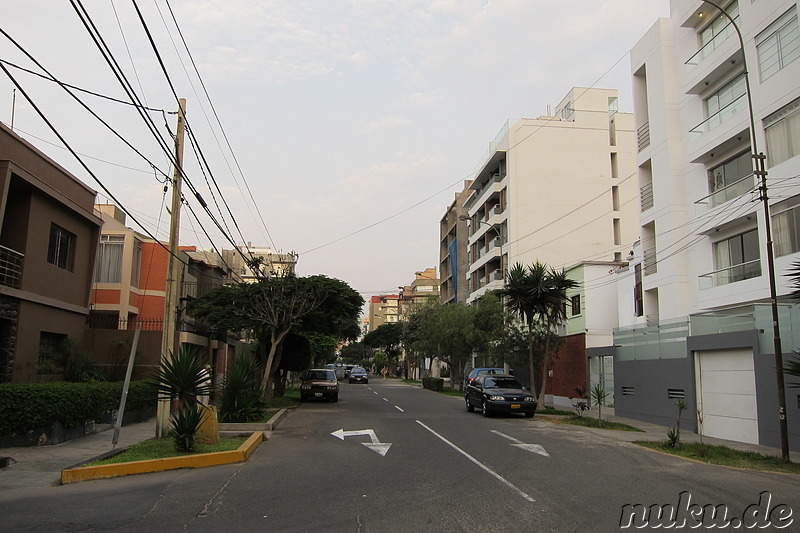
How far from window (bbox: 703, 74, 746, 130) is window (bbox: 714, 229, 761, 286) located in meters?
4.76

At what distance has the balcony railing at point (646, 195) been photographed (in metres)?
29.6

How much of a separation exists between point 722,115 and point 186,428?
23.1m

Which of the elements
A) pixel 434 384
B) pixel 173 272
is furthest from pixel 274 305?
pixel 434 384

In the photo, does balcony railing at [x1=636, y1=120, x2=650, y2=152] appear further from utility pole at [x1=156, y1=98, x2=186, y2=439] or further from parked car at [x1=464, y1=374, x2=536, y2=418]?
utility pole at [x1=156, y1=98, x2=186, y2=439]

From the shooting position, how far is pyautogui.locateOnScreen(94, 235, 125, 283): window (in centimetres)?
2633

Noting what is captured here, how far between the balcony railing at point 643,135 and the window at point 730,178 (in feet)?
14.9

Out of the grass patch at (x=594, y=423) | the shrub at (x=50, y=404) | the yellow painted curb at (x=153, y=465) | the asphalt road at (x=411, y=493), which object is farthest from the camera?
the grass patch at (x=594, y=423)

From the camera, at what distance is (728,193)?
2420cm

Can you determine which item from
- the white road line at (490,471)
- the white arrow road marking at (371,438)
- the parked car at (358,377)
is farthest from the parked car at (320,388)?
the parked car at (358,377)

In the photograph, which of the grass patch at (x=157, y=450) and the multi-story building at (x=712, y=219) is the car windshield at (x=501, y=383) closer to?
the multi-story building at (x=712, y=219)

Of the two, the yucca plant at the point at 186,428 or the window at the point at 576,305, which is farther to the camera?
the window at the point at 576,305

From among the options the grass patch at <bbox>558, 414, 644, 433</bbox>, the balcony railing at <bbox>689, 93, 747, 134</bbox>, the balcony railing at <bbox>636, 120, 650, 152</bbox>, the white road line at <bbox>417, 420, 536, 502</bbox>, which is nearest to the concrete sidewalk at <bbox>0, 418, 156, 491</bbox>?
the white road line at <bbox>417, 420, 536, 502</bbox>

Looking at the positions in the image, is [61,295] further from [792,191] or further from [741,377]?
[792,191]

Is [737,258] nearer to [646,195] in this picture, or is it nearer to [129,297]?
[646,195]
